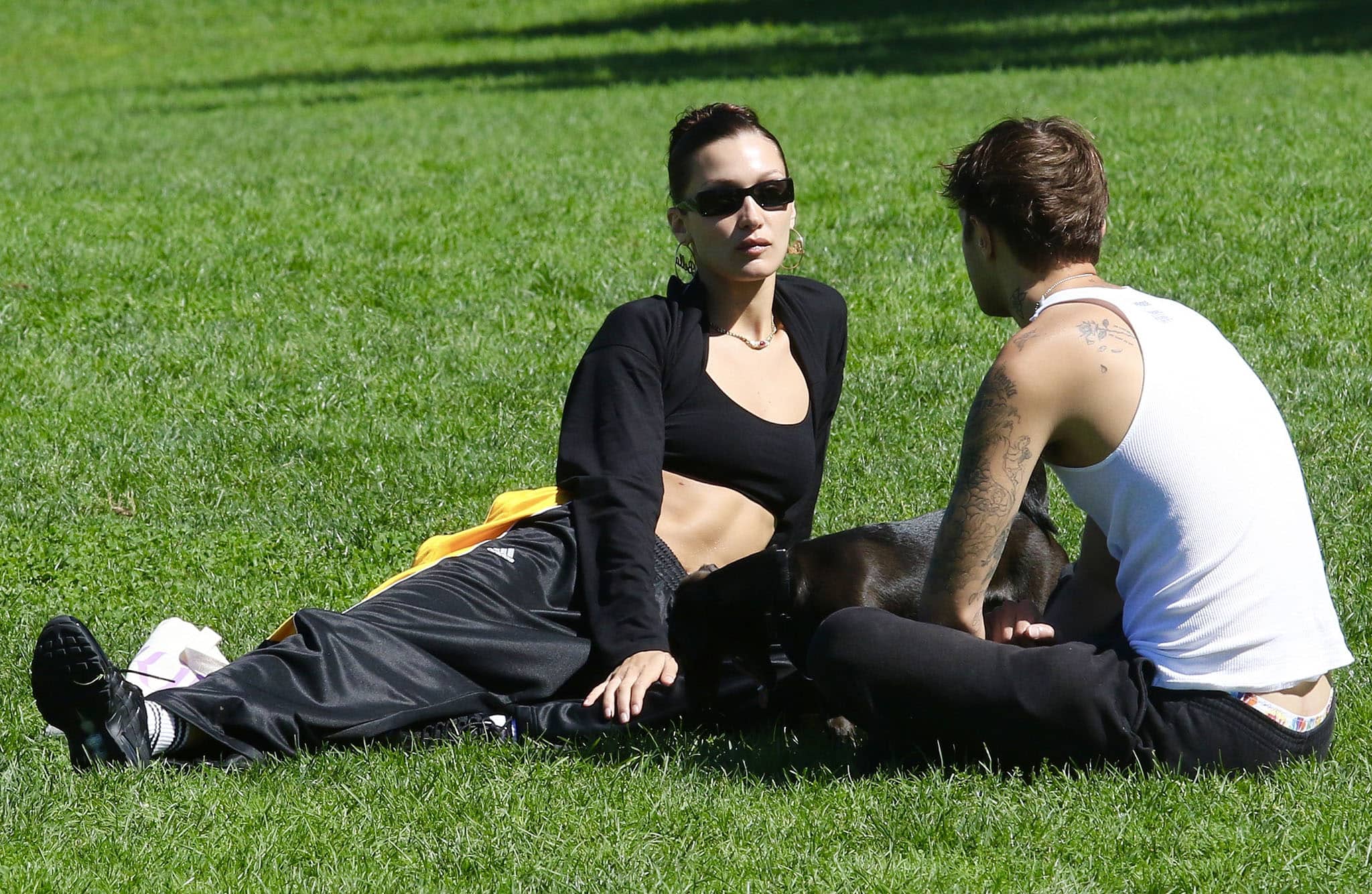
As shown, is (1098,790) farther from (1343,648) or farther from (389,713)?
(389,713)

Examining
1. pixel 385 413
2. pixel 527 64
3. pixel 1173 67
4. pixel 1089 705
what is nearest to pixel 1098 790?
pixel 1089 705

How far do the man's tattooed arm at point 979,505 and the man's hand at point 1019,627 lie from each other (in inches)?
7.3

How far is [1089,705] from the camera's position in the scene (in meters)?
3.35

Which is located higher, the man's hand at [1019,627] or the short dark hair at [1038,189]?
the short dark hair at [1038,189]

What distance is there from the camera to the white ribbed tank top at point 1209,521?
3.20 meters

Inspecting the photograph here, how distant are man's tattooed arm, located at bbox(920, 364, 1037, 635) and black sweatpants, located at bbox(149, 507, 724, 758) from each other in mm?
909

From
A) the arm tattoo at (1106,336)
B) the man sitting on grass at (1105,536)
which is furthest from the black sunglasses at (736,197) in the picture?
the arm tattoo at (1106,336)

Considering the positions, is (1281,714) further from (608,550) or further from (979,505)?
(608,550)

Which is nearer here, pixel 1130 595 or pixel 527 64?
pixel 1130 595

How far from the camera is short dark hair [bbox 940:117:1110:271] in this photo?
3.38 m

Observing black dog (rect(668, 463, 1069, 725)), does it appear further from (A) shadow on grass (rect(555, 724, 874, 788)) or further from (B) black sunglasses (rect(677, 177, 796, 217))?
(B) black sunglasses (rect(677, 177, 796, 217))

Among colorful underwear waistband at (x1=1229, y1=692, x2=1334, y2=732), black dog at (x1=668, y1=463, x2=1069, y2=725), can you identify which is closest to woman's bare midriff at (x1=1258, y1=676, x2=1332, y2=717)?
colorful underwear waistband at (x1=1229, y1=692, x2=1334, y2=732)

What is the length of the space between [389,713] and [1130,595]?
1.86 metres

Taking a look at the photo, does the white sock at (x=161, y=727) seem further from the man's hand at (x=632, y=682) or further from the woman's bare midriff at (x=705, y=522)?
the woman's bare midriff at (x=705, y=522)
